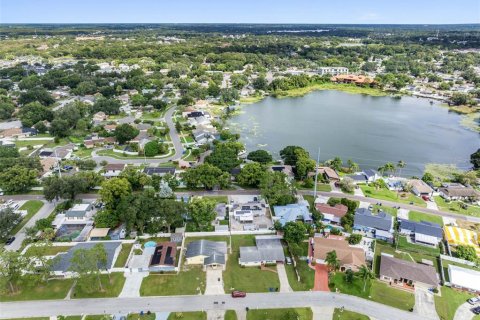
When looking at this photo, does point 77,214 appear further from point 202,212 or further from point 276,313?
point 276,313

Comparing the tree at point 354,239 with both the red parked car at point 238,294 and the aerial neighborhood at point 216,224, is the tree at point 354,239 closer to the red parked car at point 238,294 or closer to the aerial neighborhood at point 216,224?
the aerial neighborhood at point 216,224

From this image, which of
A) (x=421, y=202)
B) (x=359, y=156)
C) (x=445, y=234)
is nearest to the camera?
(x=445, y=234)

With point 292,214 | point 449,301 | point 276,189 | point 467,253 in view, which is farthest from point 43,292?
point 467,253

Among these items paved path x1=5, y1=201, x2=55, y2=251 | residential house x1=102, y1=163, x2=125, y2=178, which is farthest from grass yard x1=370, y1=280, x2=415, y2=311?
residential house x1=102, y1=163, x2=125, y2=178

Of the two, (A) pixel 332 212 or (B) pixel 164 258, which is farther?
(A) pixel 332 212

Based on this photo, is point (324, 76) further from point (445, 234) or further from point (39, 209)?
point (39, 209)

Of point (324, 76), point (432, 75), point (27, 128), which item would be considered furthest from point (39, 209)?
point (432, 75)
